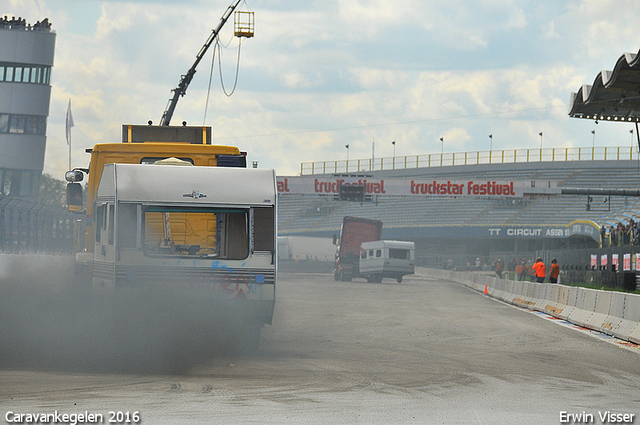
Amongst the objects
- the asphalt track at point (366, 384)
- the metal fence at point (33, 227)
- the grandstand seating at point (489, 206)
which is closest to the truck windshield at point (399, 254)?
the metal fence at point (33, 227)

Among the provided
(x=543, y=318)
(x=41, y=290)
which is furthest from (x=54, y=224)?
(x=543, y=318)

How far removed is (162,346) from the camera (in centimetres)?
1184

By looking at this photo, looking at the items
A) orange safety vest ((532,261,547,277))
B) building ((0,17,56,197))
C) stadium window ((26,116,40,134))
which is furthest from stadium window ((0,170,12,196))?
orange safety vest ((532,261,547,277))

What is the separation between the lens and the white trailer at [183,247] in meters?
11.6

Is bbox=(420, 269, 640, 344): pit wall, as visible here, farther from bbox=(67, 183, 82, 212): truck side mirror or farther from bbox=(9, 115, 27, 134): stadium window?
bbox=(9, 115, 27, 134): stadium window

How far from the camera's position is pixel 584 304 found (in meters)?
20.1

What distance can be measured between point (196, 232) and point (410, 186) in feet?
152

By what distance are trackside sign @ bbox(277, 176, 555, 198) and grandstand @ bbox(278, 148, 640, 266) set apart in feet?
55.0

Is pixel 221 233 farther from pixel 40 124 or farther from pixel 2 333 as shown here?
pixel 40 124

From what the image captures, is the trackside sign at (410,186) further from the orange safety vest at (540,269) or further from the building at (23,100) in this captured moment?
the building at (23,100)

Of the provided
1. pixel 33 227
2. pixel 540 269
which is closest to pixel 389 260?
pixel 540 269

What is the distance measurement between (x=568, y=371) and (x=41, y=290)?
13.3 m

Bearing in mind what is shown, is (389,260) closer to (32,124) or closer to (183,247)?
(32,124)

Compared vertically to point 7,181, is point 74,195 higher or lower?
lower
